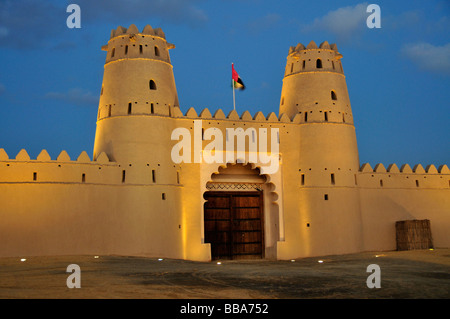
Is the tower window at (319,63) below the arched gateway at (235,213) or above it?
above

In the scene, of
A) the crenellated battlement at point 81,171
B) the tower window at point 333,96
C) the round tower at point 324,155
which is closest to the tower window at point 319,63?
the round tower at point 324,155

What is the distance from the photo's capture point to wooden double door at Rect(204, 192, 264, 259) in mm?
22516

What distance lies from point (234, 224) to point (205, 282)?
11309 millimetres

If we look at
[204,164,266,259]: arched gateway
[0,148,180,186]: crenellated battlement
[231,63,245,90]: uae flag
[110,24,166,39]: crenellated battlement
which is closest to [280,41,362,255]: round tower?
[204,164,266,259]: arched gateway

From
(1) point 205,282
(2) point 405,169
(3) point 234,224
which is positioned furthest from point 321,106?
(1) point 205,282

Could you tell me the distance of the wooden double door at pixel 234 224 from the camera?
886 inches

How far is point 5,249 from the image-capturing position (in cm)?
1741

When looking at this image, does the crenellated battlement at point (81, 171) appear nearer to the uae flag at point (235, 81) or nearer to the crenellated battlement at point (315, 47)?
the uae flag at point (235, 81)

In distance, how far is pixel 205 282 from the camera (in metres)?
11.6

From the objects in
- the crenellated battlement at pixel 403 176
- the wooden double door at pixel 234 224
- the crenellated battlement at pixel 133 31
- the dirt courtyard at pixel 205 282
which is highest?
the crenellated battlement at pixel 133 31

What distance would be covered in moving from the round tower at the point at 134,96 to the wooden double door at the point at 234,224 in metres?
4.23

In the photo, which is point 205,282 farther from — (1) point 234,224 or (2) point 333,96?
(2) point 333,96
